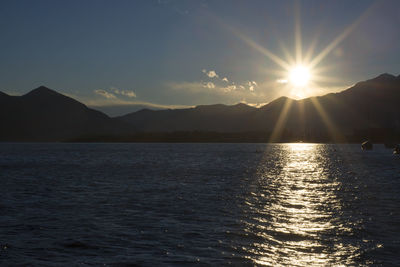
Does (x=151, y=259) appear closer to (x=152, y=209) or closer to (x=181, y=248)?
(x=181, y=248)

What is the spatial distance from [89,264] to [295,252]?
25.7 ft

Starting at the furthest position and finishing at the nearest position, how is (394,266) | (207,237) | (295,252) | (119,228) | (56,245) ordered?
(119,228), (207,237), (56,245), (295,252), (394,266)

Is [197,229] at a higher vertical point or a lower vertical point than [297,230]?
lower

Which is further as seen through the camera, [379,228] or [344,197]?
[344,197]

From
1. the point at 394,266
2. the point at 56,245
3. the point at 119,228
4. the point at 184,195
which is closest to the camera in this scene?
the point at 394,266

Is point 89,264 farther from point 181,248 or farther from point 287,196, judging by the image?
point 287,196

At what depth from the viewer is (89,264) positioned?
42.7 feet

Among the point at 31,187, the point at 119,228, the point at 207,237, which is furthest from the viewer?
the point at 31,187

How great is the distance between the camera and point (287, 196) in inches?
1233

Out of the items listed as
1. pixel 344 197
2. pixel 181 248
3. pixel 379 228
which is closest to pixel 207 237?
pixel 181 248

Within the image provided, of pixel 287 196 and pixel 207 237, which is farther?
pixel 287 196

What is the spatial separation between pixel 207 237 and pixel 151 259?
392 cm

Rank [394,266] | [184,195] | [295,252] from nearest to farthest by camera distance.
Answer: [394,266] < [295,252] < [184,195]

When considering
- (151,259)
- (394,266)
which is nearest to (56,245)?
(151,259)
